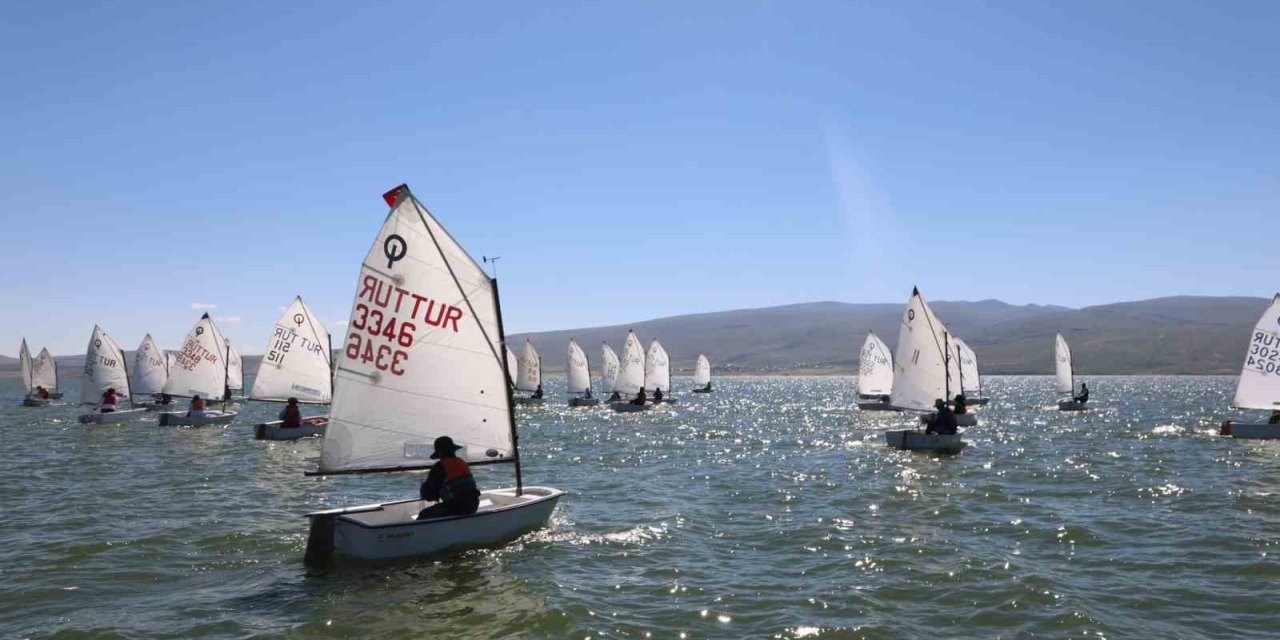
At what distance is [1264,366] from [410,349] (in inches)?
1623

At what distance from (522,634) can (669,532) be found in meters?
7.32

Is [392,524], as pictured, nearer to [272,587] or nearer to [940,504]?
[272,587]

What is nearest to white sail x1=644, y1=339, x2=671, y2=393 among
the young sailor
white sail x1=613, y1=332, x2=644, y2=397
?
white sail x1=613, y1=332, x2=644, y2=397

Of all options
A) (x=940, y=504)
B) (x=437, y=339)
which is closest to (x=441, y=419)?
(x=437, y=339)

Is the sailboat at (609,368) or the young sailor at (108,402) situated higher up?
the sailboat at (609,368)

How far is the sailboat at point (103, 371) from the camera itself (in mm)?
55062

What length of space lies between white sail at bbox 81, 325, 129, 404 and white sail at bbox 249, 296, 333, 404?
17.0 m

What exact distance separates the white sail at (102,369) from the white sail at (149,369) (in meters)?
2.34

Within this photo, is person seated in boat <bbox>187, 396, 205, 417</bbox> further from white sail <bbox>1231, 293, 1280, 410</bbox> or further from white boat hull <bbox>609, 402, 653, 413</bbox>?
white sail <bbox>1231, 293, 1280, 410</bbox>

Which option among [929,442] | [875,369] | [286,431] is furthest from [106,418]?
[875,369]

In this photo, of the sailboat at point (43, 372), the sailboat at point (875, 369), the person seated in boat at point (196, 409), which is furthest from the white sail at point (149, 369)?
the sailboat at point (875, 369)

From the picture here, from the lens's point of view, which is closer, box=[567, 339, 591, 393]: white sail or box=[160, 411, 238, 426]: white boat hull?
box=[160, 411, 238, 426]: white boat hull

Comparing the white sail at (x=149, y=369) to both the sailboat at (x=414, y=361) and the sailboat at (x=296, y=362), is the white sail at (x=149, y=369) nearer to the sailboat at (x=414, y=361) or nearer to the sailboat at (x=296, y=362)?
the sailboat at (x=296, y=362)

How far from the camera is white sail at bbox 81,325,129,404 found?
55.2 metres
